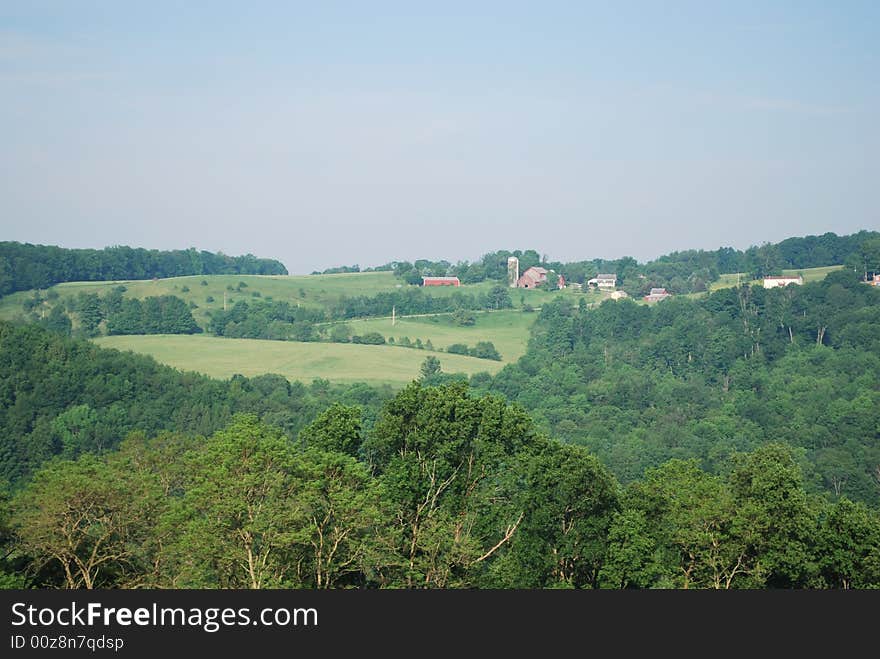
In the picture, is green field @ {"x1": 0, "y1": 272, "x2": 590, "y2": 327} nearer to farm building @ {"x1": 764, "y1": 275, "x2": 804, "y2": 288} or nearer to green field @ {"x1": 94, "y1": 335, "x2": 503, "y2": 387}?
green field @ {"x1": 94, "y1": 335, "x2": 503, "y2": 387}

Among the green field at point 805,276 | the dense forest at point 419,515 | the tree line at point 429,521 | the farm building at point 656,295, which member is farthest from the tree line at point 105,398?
the green field at point 805,276

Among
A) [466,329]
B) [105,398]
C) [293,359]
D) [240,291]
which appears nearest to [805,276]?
[466,329]

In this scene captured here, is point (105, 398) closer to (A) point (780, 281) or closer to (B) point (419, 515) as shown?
(B) point (419, 515)

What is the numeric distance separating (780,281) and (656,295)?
28084 millimetres

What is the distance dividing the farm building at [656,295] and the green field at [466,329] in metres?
24.2

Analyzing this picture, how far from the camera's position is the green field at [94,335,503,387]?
128750mm

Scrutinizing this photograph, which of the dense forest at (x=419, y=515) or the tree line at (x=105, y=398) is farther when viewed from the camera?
the tree line at (x=105, y=398)

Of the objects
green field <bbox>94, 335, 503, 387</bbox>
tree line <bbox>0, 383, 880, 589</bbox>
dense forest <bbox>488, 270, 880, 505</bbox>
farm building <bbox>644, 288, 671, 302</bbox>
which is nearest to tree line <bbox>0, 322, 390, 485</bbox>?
green field <bbox>94, 335, 503, 387</bbox>

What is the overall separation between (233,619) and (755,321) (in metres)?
136

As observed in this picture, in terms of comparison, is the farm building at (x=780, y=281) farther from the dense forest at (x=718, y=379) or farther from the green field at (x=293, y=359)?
the green field at (x=293, y=359)

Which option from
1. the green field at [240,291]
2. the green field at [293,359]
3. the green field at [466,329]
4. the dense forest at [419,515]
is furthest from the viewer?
the green field at [240,291]

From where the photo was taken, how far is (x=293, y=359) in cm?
13762

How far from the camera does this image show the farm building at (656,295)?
189 m

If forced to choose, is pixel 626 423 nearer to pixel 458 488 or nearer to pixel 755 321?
pixel 755 321
